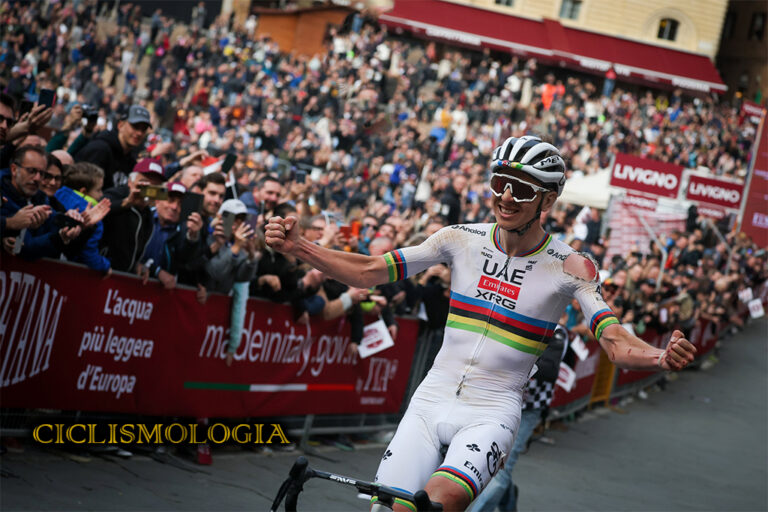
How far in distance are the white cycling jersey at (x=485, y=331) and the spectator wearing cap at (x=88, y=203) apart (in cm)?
299

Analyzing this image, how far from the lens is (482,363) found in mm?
5293

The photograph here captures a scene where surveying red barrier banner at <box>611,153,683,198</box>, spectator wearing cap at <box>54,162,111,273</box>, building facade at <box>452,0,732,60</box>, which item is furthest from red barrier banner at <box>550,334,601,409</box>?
building facade at <box>452,0,732,60</box>

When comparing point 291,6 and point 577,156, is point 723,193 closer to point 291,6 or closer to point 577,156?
point 577,156

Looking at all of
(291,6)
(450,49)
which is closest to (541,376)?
(291,6)

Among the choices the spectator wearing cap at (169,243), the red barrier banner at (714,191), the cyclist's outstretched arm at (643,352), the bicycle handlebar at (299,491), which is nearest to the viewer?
the bicycle handlebar at (299,491)

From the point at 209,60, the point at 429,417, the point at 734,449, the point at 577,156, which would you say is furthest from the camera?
the point at 577,156

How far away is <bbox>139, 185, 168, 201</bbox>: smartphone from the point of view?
26.0 feet

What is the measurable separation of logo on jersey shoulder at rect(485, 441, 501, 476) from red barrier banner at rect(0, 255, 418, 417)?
396 centimetres

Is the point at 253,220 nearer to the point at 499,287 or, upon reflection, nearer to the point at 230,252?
the point at 230,252

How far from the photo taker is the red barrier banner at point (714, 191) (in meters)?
21.8

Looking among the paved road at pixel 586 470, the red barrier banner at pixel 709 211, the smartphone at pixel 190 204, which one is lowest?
the paved road at pixel 586 470

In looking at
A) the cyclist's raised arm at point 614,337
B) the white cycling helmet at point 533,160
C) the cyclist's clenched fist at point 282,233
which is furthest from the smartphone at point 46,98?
the cyclist's raised arm at point 614,337

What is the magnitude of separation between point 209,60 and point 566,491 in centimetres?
2208

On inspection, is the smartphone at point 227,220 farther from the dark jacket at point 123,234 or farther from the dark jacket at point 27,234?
the dark jacket at point 27,234
